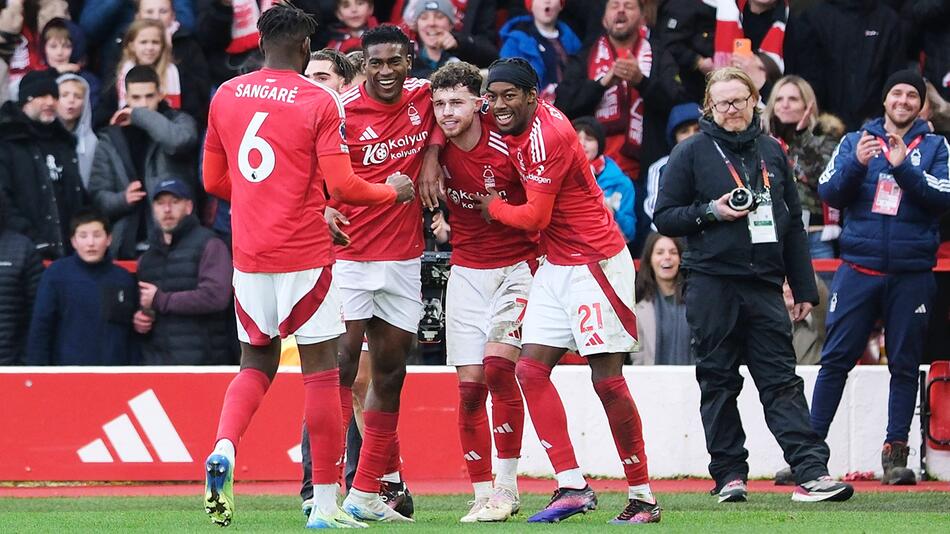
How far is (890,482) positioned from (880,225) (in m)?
1.68

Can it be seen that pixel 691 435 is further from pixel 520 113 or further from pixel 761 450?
pixel 520 113

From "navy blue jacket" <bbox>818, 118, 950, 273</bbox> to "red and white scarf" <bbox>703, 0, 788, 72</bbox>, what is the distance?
3.12 metres

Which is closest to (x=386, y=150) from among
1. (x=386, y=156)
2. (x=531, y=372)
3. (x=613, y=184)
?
(x=386, y=156)

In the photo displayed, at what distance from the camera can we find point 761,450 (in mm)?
11078

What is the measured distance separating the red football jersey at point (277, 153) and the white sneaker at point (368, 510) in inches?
57.6

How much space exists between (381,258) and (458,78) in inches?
39.9

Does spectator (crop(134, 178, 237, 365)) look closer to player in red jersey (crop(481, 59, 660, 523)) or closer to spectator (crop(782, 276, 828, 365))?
spectator (crop(782, 276, 828, 365))

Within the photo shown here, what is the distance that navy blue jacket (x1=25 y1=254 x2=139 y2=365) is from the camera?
477 inches

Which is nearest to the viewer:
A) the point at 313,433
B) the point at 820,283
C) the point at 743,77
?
the point at 313,433

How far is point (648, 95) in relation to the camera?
42.8 feet

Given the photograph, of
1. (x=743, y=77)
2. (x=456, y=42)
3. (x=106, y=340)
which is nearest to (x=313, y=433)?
(x=743, y=77)

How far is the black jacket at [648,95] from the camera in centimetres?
1290

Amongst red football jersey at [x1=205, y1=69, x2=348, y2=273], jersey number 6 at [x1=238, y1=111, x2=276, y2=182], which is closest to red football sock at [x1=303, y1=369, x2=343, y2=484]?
red football jersey at [x1=205, y1=69, x2=348, y2=273]

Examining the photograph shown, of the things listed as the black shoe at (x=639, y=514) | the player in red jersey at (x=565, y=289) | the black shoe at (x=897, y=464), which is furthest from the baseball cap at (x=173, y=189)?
the black shoe at (x=639, y=514)
